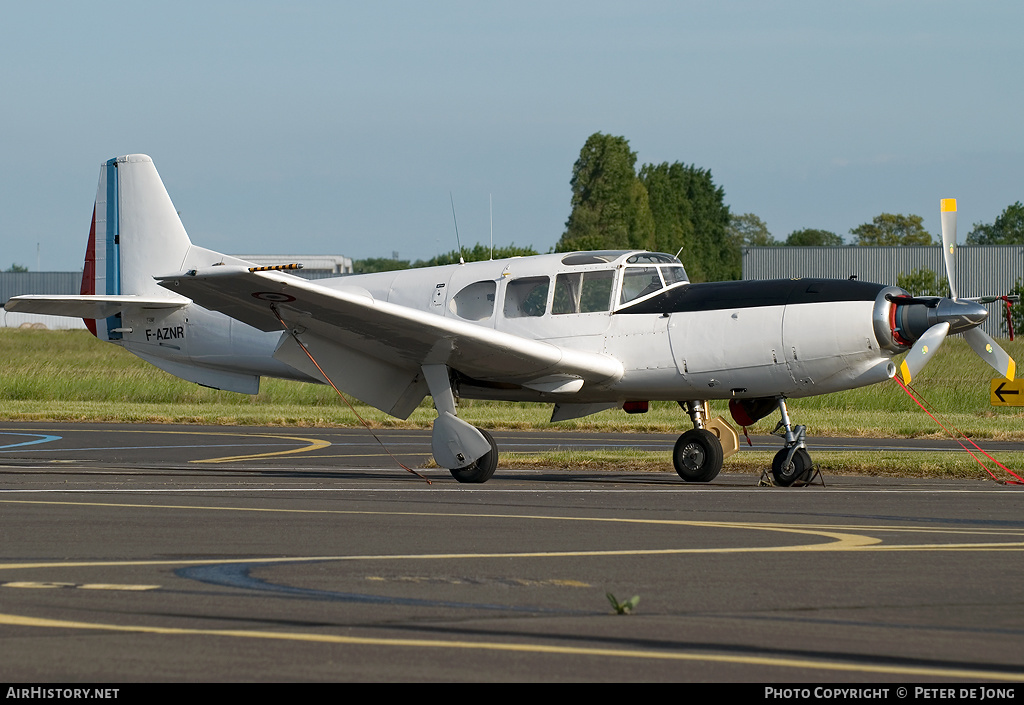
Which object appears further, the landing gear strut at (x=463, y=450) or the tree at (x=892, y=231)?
the tree at (x=892, y=231)

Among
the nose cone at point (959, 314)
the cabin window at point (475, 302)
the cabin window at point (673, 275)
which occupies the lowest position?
the nose cone at point (959, 314)

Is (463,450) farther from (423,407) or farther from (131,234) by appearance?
(423,407)

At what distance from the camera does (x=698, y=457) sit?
1481 centimetres

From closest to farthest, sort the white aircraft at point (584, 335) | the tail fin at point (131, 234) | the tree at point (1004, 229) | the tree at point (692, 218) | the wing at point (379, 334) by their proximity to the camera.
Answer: the wing at point (379, 334)
the white aircraft at point (584, 335)
the tail fin at point (131, 234)
the tree at point (692, 218)
the tree at point (1004, 229)

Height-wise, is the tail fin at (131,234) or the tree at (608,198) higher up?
the tree at (608,198)

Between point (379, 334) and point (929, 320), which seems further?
point (379, 334)

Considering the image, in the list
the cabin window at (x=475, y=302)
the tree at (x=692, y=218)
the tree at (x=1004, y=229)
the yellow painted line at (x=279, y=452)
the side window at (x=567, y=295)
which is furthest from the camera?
the tree at (x=1004, y=229)

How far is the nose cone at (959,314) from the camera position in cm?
1370

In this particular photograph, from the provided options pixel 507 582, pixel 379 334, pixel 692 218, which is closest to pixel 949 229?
pixel 379 334

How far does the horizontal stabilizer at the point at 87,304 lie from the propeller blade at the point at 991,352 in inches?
418

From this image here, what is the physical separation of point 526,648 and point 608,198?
7912 cm

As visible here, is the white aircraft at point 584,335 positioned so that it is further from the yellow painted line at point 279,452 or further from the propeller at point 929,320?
the yellow painted line at point 279,452

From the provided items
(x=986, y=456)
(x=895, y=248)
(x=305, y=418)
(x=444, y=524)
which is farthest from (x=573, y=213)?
(x=444, y=524)

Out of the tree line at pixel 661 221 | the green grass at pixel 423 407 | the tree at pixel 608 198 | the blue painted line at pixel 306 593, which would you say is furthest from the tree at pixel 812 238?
the blue painted line at pixel 306 593
